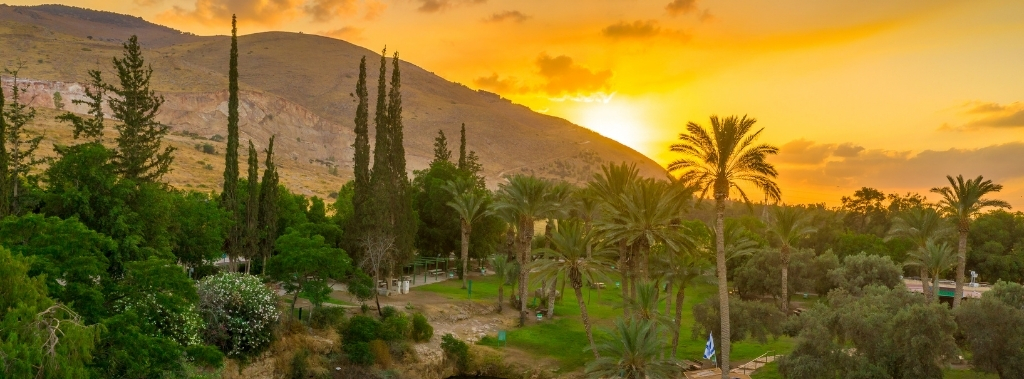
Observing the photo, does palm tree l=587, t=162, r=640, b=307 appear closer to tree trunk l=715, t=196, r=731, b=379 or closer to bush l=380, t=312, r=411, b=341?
tree trunk l=715, t=196, r=731, b=379

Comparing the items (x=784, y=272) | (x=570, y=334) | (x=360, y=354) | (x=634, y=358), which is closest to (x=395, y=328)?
(x=360, y=354)

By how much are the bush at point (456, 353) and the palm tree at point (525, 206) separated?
7483 mm

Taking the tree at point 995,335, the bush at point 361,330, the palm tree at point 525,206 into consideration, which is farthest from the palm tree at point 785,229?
the bush at point 361,330

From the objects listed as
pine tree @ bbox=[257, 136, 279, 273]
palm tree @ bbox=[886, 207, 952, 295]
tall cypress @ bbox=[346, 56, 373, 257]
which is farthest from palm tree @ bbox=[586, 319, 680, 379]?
palm tree @ bbox=[886, 207, 952, 295]

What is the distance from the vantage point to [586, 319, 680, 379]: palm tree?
3056cm

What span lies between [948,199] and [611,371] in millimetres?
34358

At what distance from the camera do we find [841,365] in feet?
107

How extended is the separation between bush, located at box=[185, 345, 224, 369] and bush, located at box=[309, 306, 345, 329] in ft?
36.1

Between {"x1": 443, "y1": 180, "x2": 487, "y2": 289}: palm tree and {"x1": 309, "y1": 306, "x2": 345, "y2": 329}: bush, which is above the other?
{"x1": 443, "y1": 180, "x2": 487, "y2": 289}: palm tree

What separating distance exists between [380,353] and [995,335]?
32.8 m

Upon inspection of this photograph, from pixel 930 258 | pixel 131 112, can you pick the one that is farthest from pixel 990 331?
pixel 131 112

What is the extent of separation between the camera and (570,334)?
51531 mm

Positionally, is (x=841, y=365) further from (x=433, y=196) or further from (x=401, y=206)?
(x=433, y=196)

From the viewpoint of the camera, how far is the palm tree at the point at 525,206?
166 feet
